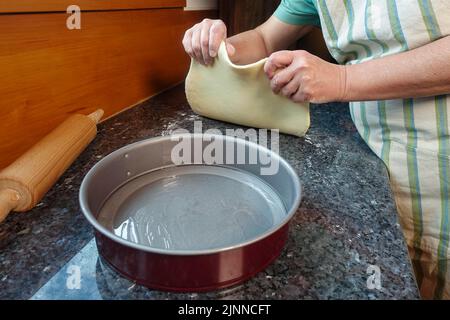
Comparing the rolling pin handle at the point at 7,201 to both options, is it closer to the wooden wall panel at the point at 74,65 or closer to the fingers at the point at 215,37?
the wooden wall panel at the point at 74,65

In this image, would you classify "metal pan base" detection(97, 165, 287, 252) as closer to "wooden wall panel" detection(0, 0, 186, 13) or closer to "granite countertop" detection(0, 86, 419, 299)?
"granite countertop" detection(0, 86, 419, 299)

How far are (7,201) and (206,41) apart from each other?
0.45 metres

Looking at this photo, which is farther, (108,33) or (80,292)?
(108,33)

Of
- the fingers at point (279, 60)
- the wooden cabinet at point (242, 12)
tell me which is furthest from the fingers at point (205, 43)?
the wooden cabinet at point (242, 12)

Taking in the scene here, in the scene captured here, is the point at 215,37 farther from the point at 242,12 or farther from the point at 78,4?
the point at 242,12

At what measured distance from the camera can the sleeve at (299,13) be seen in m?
0.89

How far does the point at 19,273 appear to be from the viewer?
0.41 metres

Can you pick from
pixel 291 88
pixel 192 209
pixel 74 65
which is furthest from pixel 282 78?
pixel 74 65

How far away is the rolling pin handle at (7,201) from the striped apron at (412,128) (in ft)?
2.09

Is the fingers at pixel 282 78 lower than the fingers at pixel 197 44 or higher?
lower

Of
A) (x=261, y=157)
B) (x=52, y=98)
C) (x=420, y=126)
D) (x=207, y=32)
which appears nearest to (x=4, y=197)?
(x=52, y=98)

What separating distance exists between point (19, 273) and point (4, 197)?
0.40 feet
